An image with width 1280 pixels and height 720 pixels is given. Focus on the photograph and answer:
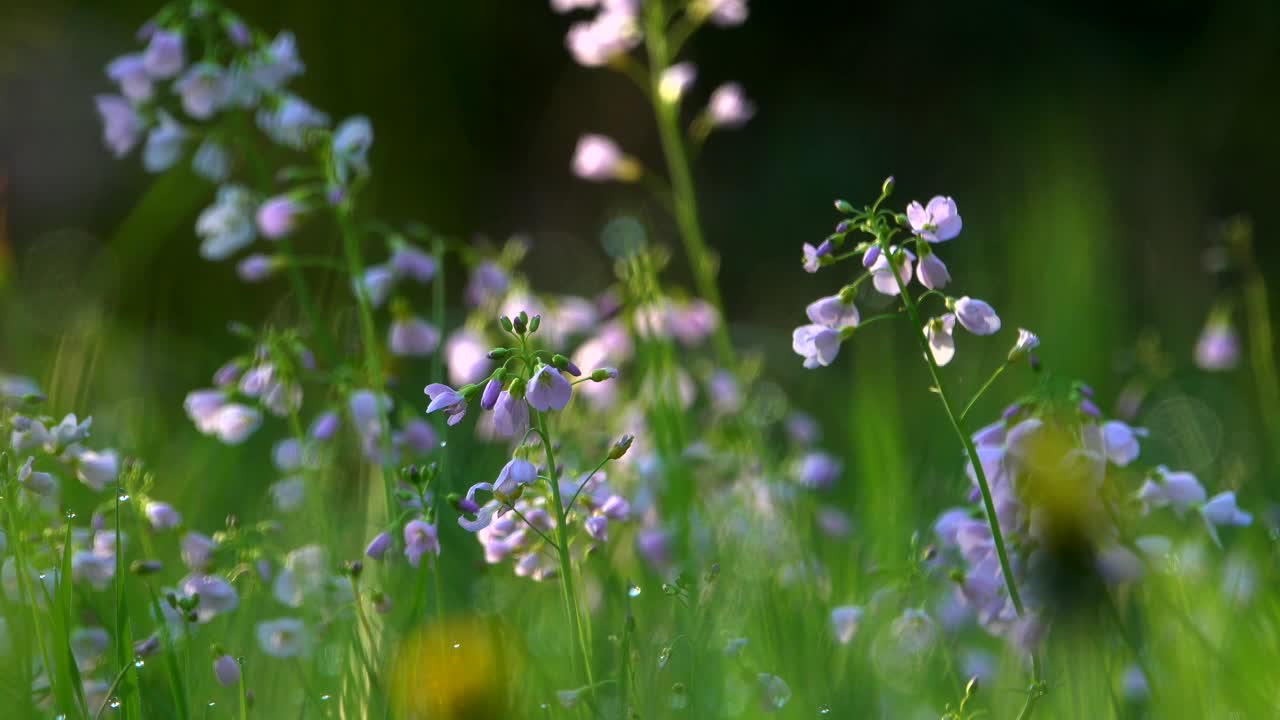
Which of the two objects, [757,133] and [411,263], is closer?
[411,263]

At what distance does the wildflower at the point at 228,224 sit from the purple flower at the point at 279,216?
91mm

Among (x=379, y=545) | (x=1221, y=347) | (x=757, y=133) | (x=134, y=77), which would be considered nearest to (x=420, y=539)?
(x=379, y=545)

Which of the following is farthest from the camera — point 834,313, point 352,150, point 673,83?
point 673,83

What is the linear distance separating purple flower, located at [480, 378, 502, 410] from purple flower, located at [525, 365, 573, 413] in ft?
0.10

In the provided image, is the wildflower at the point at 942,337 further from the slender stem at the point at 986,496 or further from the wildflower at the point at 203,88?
the wildflower at the point at 203,88

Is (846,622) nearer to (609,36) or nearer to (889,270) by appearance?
(889,270)

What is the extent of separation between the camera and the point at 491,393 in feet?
4.07

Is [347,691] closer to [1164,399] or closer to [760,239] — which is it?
[1164,399]

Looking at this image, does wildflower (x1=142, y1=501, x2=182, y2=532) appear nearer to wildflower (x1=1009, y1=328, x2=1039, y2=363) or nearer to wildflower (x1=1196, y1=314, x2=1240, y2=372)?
wildflower (x1=1009, y1=328, x2=1039, y2=363)

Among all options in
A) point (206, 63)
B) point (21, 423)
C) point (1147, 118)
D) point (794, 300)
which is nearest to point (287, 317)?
point (206, 63)

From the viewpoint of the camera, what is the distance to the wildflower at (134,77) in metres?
2.14

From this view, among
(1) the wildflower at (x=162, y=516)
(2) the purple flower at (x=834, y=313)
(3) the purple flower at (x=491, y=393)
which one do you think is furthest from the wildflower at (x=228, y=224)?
(2) the purple flower at (x=834, y=313)

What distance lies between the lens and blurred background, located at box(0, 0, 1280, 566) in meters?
5.07

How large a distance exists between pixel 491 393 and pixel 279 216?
92cm
